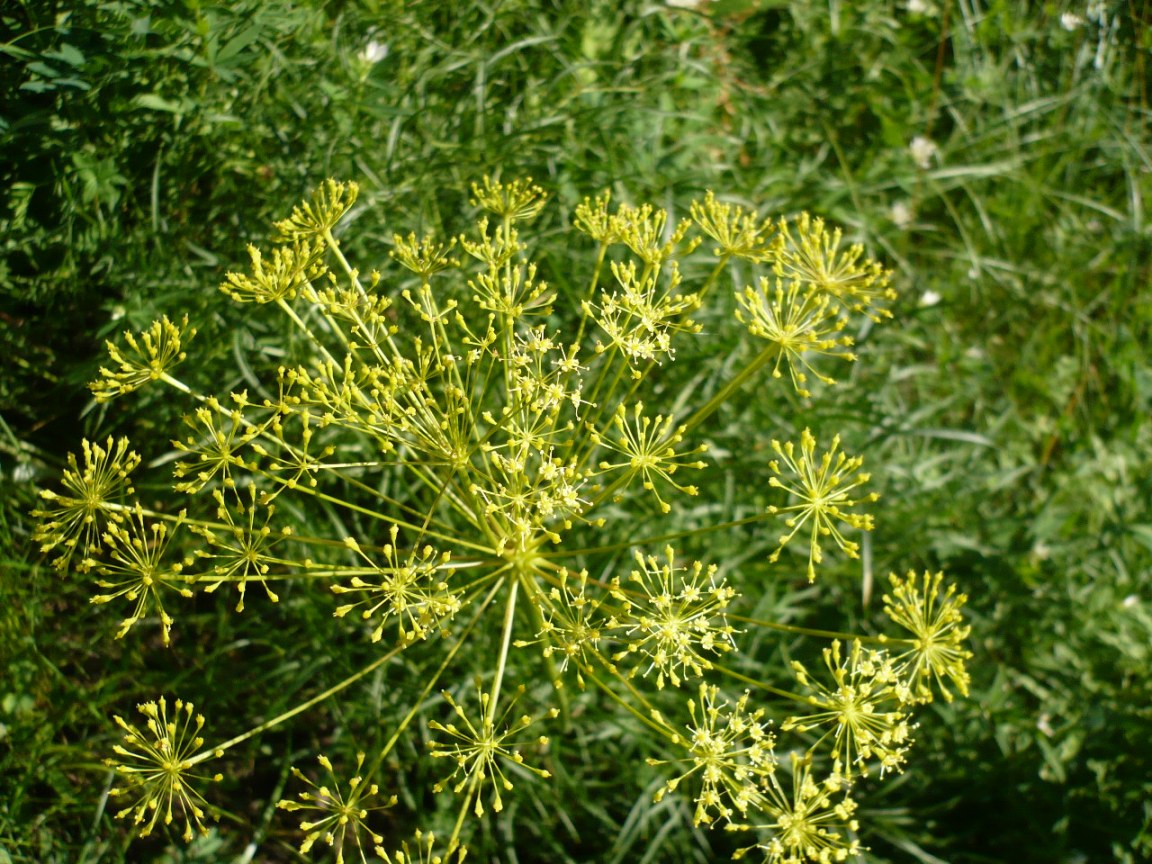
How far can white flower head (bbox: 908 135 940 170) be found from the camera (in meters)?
5.11

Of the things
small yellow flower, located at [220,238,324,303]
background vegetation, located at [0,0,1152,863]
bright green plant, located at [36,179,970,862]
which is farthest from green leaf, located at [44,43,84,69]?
small yellow flower, located at [220,238,324,303]

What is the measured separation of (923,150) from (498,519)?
12.5 ft

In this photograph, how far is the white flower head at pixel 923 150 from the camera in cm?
511

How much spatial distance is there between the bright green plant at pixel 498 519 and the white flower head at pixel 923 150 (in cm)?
200

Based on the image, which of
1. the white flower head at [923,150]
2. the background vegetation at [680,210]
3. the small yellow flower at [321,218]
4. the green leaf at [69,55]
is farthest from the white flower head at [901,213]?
the green leaf at [69,55]

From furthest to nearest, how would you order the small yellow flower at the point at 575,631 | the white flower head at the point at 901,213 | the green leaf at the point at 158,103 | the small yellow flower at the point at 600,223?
the white flower head at the point at 901,213 → the green leaf at the point at 158,103 → the small yellow flower at the point at 600,223 → the small yellow flower at the point at 575,631

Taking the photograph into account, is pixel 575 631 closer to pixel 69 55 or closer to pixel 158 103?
pixel 158 103

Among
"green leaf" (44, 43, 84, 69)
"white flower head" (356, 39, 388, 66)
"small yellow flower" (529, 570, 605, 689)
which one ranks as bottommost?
"small yellow flower" (529, 570, 605, 689)

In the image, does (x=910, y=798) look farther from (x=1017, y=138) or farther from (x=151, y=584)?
(x=1017, y=138)

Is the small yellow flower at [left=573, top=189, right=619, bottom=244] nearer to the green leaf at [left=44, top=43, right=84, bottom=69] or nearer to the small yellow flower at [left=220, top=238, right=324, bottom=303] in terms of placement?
the small yellow flower at [left=220, top=238, right=324, bottom=303]

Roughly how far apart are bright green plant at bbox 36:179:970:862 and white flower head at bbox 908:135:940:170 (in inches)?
78.6

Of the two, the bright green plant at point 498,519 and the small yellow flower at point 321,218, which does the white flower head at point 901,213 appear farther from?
the small yellow flower at point 321,218

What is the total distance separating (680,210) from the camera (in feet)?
13.1

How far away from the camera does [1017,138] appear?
5133mm
